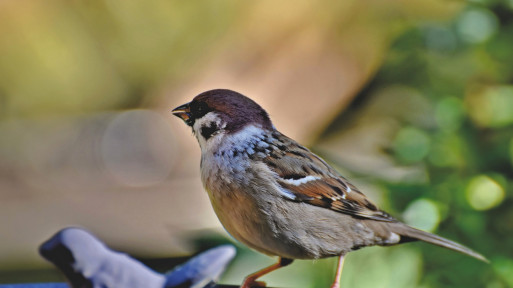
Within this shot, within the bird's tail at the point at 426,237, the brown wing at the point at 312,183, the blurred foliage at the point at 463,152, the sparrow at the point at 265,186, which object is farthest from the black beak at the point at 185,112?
the blurred foliage at the point at 463,152

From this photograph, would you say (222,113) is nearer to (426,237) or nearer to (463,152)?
(426,237)

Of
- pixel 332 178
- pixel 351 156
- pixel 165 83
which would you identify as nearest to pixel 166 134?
pixel 165 83

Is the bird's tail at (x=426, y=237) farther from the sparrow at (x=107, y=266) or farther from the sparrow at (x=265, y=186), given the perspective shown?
the sparrow at (x=107, y=266)

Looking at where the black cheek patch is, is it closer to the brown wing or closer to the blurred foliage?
the brown wing

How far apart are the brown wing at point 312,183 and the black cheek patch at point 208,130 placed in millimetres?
140

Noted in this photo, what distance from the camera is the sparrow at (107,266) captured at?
1.55m

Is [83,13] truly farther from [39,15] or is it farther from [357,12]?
[357,12]

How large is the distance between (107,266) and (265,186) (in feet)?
1.33

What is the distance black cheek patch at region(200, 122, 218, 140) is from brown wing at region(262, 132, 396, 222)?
5.5 inches

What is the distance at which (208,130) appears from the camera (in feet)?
5.41

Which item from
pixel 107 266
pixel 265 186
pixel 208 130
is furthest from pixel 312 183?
pixel 107 266

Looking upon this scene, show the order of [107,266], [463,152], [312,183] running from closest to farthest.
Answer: [107,266] < [312,183] < [463,152]

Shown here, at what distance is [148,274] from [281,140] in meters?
0.45

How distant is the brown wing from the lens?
1.66m
